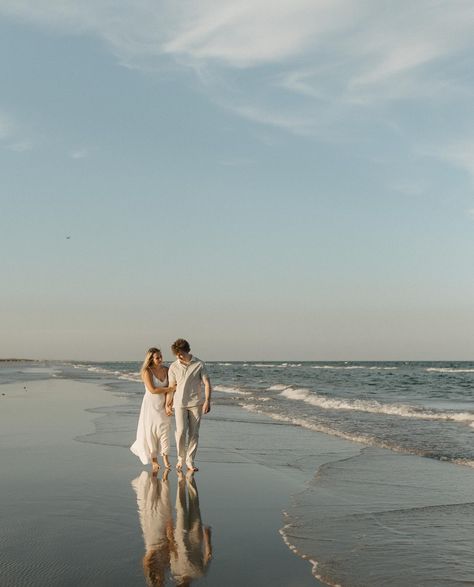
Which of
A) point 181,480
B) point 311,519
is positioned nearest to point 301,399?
point 181,480

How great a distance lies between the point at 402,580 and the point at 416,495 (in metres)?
3.24

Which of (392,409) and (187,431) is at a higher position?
(187,431)

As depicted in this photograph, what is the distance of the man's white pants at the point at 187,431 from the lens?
29.8 feet

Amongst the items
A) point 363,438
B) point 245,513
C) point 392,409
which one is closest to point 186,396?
point 245,513

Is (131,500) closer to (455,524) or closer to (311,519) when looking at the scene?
(311,519)

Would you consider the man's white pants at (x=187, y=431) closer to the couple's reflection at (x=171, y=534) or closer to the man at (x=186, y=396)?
the man at (x=186, y=396)

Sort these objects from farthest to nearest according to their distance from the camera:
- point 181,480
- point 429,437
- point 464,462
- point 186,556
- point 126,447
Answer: point 429,437
point 126,447
point 464,462
point 181,480
point 186,556

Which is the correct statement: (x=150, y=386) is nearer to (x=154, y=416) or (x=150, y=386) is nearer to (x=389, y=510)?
(x=154, y=416)

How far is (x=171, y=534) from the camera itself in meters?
5.83

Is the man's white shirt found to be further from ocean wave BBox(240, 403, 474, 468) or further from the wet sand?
ocean wave BBox(240, 403, 474, 468)

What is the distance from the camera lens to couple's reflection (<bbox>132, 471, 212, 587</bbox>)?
15.8ft

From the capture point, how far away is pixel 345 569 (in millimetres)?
5066

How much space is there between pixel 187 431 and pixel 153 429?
519mm

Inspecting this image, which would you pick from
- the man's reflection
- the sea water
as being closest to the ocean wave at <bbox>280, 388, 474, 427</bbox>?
the sea water
